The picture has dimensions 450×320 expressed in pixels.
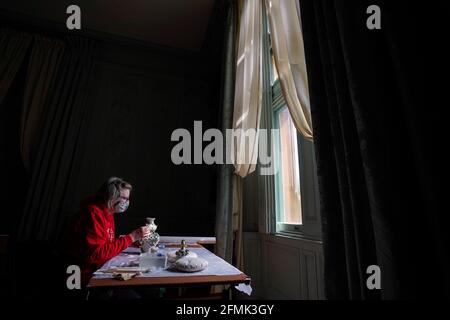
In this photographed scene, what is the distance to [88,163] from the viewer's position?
10.1 feet

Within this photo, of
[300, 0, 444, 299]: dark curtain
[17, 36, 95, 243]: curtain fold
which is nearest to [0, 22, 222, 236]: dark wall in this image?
[17, 36, 95, 243]: curtain fold

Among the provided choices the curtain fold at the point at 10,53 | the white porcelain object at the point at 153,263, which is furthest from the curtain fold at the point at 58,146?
the white porcelain object at the point at 153,263

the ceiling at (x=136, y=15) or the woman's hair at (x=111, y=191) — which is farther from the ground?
the ceiling at (x=136, y=15)

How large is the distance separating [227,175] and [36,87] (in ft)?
8.91

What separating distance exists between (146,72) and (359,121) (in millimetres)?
3550

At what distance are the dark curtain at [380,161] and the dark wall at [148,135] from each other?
2.41 meters

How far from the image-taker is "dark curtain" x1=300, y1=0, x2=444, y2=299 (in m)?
0.45

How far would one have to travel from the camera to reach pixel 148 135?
3354 mm

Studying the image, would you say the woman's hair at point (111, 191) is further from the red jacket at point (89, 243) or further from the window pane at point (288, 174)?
the window pane at point (288, 174)

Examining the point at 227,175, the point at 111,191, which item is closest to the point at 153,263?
the point at 111,191

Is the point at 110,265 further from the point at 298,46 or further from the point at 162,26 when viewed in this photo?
the point at 162,26

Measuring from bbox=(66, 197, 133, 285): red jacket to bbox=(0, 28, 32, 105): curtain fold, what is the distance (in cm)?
266

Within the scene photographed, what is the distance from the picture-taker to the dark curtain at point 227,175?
2.09m
